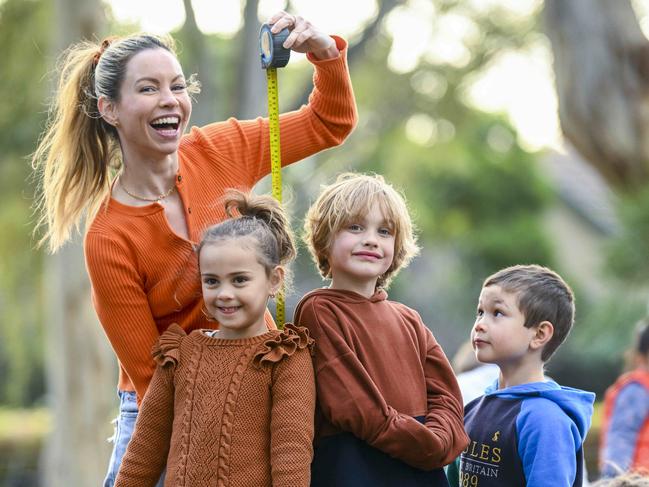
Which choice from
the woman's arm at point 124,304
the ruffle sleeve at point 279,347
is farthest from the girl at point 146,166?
the ruffle sleeve at point 279,347

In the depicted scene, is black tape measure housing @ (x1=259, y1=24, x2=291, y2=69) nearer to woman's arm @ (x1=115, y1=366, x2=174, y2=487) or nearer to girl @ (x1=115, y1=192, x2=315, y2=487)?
girl @ (x1=115, y1=192, x2=315, y2=487)

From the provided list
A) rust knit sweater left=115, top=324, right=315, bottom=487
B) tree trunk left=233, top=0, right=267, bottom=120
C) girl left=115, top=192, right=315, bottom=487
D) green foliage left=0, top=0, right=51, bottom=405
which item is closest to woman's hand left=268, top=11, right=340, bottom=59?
girl left=115, top=192, right=315, bottom=487

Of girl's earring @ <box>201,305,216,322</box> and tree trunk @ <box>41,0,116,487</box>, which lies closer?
girl's earring @ <box>201,305,216,322</box>

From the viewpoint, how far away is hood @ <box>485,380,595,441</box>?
337cm

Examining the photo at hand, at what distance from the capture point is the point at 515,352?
344cm

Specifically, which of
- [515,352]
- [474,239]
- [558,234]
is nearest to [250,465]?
[515,352]

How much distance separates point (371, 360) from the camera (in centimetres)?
313

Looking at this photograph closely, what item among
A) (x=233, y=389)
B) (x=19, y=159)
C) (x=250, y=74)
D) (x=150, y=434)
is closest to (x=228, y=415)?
(x=233, y=389)

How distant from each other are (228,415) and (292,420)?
181mm

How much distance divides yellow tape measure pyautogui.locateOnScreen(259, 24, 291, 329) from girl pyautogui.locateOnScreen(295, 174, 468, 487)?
0.54ft

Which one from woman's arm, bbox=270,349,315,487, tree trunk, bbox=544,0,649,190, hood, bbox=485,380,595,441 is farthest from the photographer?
tree trunk, bbox=544,0,649,190

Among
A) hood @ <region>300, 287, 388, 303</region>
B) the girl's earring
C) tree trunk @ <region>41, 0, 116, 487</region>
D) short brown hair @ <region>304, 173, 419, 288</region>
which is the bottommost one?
tree trunk @ <region>41, 0, 116, 487</region>

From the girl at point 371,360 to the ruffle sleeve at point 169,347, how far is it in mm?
360

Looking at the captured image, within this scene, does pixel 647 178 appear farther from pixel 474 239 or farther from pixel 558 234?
pixel 558 234
